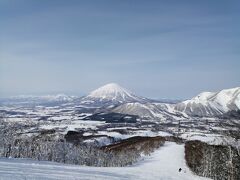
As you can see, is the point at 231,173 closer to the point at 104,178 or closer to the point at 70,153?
the point at 104,178

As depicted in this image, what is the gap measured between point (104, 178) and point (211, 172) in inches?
2571

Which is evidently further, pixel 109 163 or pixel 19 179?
pixel 109 163

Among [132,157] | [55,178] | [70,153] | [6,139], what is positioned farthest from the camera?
[132,157]

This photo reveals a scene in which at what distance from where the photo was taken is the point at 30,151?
142m

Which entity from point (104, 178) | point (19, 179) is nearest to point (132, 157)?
point (104, 178)

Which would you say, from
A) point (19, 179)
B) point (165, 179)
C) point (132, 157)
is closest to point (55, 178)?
point (19, 179)

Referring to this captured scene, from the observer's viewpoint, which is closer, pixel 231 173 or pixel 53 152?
pixel 231 173

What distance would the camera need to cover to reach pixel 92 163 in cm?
15612

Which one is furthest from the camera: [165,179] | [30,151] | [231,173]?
[30,151]

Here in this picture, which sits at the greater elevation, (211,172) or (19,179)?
(19,179)

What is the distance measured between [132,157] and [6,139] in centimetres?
7510

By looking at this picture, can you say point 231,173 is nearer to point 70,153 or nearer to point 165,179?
point 165,179

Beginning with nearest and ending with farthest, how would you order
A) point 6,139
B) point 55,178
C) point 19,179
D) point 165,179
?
point 19,179 → point 55,178 → point 165,179 → point 6,139

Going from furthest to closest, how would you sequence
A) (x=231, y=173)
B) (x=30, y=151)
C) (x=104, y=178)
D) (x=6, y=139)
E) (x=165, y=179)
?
(x=30, y=151)
(x=6, y=139)
(x=231, y=173)
(x=165, y=179)
(x=104, y=178)
